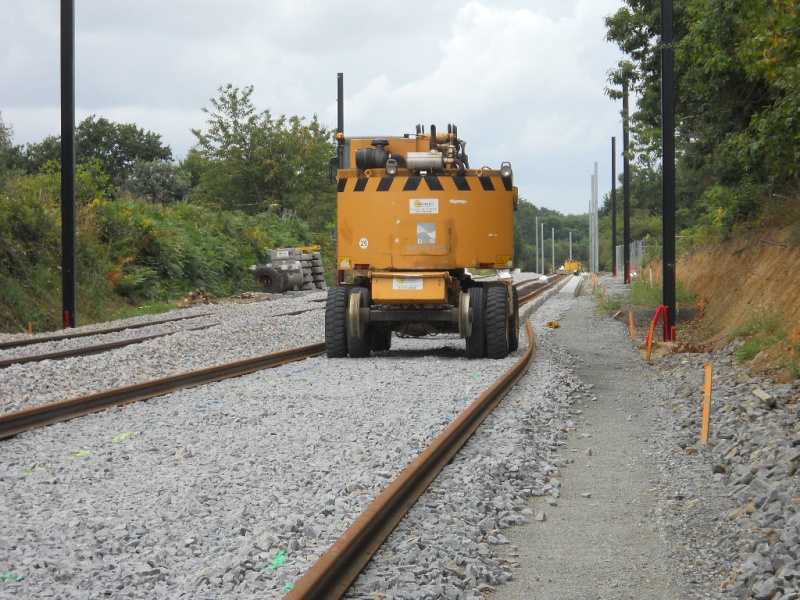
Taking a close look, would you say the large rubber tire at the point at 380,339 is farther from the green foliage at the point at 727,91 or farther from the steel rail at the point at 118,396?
the green foliage at the point at 727,91

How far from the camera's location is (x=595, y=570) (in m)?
5.41

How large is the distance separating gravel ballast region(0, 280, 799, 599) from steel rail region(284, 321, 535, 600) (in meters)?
0.08

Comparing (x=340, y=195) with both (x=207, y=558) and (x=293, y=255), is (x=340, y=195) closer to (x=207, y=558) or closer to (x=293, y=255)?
(x=207, y=558)

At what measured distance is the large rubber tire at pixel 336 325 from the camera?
1514 cm

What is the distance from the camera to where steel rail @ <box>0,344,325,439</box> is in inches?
346

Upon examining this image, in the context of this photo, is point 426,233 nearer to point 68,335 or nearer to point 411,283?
point 411,283

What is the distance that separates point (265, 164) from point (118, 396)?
47516 mm

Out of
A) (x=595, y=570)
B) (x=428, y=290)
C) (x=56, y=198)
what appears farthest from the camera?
(x=56, y=198)

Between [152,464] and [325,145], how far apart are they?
51.8 meters

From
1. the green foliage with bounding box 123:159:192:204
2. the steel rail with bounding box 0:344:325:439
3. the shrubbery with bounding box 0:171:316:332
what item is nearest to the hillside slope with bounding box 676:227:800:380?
the steel rail with bounding box 0:344:325:439

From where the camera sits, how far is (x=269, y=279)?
37.3 m

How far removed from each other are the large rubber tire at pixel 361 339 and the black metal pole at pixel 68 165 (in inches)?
356

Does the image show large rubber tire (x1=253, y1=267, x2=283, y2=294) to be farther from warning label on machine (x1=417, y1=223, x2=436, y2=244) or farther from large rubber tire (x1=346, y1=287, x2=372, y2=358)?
warning label on machine (x1=417, y1=223, x2=436, y2=244)

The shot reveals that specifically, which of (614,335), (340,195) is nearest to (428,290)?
(340,195)
